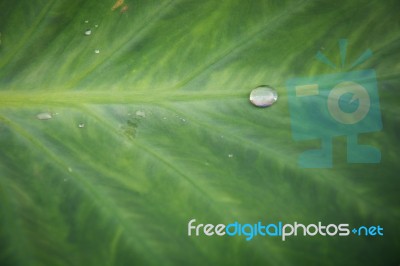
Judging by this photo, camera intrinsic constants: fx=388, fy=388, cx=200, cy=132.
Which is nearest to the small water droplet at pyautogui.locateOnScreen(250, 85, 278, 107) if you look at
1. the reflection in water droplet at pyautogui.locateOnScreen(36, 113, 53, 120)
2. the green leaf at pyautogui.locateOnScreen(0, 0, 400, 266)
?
the green leaf at pyautogui.locateOnScreen(0, 0, 400, 266)

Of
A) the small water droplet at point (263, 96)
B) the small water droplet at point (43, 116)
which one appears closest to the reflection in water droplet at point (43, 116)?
the small water droplet at point (43, 116)

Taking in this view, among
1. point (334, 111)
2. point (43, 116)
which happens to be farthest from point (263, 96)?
point (43, 116)

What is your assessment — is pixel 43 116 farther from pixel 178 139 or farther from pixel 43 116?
pixel 178 139

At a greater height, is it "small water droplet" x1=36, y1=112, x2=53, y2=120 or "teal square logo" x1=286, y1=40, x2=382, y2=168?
"teal square logo" x1=286, y1=40, x2=382, y2=168

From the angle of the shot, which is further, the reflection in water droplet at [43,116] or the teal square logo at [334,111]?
the reflection in water droplet at [43,116]

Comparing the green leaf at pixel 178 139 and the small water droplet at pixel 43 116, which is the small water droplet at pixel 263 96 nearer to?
the green leaf at pixel 178 139

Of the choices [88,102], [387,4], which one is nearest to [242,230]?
[88,102]

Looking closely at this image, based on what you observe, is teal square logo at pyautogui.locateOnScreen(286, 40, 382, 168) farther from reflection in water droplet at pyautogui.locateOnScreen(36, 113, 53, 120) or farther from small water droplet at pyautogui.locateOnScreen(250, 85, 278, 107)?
reflection in water droplet at pyautogui.locateOnScreen(36, 113, 53, 120)
